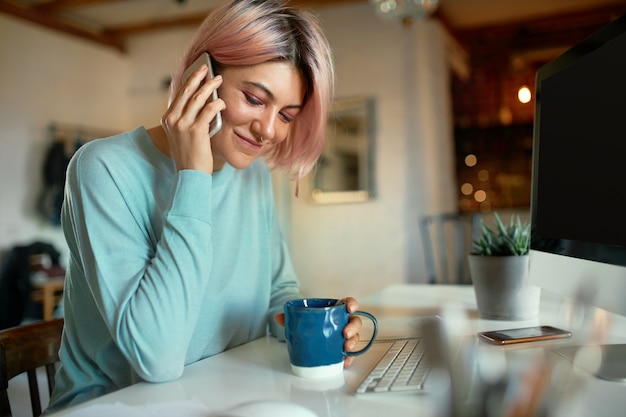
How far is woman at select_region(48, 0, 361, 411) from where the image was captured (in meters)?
0.70

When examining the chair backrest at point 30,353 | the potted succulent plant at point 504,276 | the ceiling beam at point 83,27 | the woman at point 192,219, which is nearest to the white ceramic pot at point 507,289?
the potted succulent plant at point 504,276

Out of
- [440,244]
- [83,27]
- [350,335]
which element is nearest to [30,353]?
[350,335]

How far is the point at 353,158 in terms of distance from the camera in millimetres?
4211

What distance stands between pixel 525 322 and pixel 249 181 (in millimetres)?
576

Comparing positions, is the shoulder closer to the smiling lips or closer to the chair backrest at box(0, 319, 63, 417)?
the smiling lips

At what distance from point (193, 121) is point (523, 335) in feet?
1.90

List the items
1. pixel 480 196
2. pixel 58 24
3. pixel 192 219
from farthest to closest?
1. pixel 480 196
2. pixel 58 24
3. pixel 192 219

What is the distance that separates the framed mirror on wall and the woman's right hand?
3.35 meters

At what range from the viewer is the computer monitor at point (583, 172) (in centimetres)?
65

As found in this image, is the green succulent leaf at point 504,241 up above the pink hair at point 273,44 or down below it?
below

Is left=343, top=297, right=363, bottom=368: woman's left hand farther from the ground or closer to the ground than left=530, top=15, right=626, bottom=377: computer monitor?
closer to the ground

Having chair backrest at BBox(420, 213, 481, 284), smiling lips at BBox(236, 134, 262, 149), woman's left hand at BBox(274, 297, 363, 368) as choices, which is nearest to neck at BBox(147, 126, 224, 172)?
smiling lips at BBox(236, 134, 262, 149)

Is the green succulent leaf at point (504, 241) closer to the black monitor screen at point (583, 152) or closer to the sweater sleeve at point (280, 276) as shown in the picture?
the black monitor screen at point (583, 152)

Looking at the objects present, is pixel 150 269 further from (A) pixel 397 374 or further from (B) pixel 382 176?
(B) pixel 382 176
